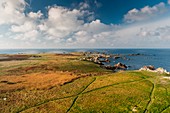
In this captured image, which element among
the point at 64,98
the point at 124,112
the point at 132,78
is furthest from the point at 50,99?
the point at 132,78

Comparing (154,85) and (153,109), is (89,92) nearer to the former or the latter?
(153,109)

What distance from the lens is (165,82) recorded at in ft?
175

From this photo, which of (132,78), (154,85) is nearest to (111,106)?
(154,85)

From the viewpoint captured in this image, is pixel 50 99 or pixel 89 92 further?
pixel 89 92

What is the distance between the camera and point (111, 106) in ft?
118

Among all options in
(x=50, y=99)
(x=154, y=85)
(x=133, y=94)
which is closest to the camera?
(x=50, y=99)

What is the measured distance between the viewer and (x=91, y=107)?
35188mm

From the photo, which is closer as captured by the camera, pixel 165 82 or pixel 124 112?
pixel 124 112

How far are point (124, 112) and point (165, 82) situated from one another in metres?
27.0

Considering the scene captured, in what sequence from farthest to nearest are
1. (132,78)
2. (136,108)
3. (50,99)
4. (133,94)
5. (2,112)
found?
(132,78)
(133,94)
(50,99)
(136,108)
(2,112)

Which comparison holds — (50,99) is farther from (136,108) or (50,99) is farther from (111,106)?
(136,108)

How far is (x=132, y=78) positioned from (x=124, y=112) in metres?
27.1

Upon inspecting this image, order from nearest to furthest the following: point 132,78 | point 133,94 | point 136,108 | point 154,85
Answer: point 136,108 < point 133,94 < point 154,85 < point 132,78

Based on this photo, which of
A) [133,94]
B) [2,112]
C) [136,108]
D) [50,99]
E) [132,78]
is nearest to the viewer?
[2,112]
